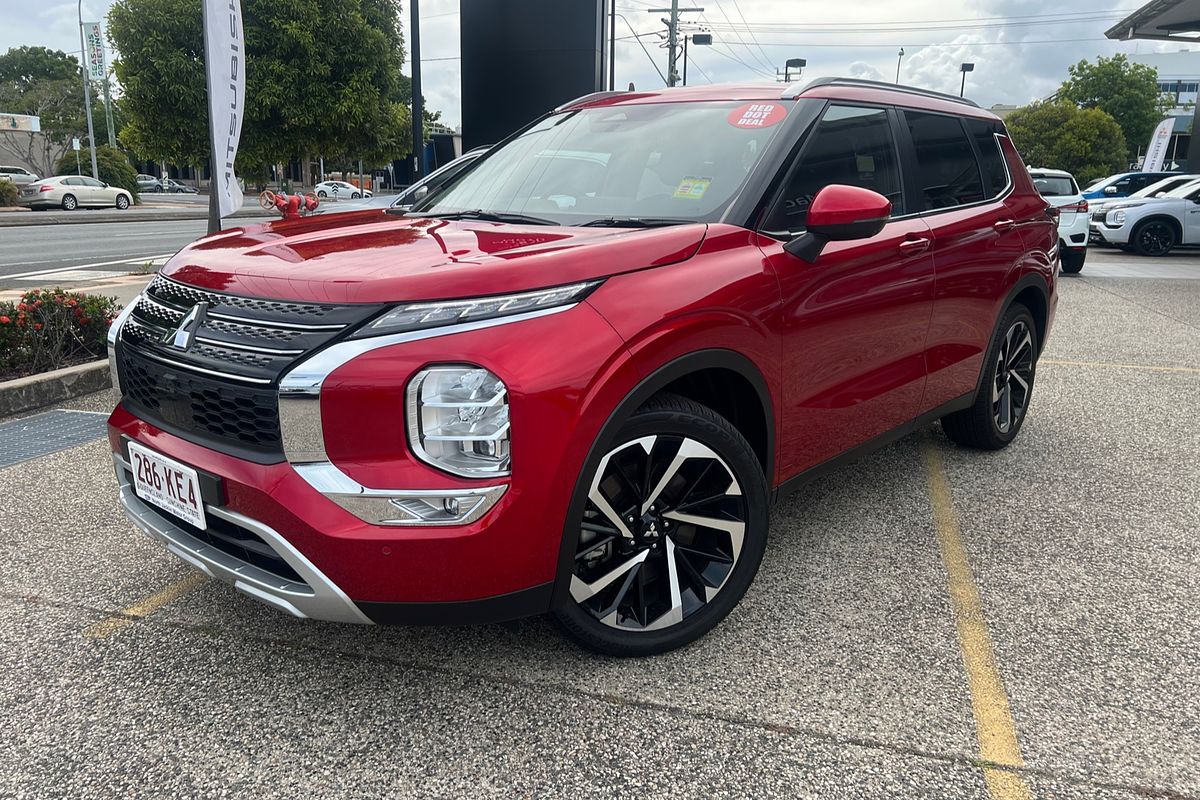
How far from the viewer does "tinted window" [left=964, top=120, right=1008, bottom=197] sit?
4.49m

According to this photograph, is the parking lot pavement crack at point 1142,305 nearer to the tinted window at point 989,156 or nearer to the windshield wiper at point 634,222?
the tinted window at point 989,156

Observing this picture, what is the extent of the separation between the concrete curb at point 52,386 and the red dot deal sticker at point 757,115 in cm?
401

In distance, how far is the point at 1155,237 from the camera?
18.7 meters

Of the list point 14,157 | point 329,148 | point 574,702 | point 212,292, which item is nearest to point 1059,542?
point 574,702

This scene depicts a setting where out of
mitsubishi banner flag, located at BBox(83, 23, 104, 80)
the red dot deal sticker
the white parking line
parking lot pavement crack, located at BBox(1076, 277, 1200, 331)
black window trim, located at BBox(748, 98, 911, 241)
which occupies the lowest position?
parking lot pavement crack, located at BBox(1076, 277, 1200, 331)

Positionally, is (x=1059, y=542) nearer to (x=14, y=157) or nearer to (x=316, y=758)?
(x=316, y=758)

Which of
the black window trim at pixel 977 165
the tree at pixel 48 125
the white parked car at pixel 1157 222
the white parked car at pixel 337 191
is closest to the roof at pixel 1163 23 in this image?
the white parked car at pixel 1157 222

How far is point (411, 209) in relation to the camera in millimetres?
3828

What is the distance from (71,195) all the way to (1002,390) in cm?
3812

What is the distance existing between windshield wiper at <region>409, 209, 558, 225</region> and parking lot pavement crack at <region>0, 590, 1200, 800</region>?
1516 millimetres

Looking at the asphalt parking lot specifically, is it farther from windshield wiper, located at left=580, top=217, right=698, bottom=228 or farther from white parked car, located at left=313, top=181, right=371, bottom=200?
white parked car, located at left=313, top=181, right=371, bottom=200

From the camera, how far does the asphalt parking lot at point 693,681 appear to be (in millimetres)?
2275

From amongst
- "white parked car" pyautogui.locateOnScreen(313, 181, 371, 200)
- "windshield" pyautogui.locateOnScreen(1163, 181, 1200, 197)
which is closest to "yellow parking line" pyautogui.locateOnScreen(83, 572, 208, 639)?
"windshield" pyautogui.locateOnScreen(1163, 181, 1200, 197)

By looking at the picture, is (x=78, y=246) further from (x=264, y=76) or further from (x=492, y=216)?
(x=492, y=216)
